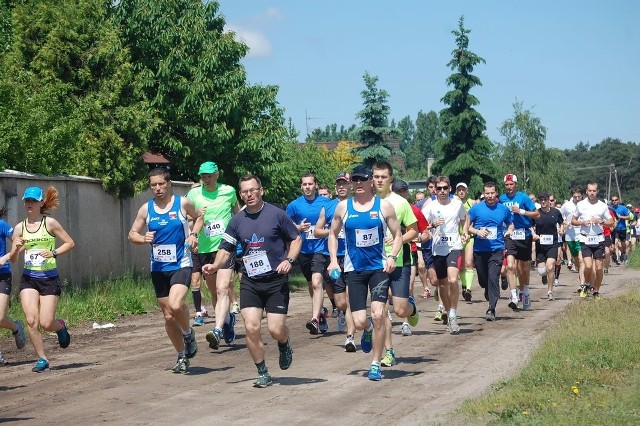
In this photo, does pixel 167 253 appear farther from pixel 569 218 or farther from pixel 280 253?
pixel 569 218

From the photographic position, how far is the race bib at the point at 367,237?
11.0m

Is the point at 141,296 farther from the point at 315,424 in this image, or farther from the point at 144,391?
the point at 315,424

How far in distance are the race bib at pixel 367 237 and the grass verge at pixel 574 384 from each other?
1979mm

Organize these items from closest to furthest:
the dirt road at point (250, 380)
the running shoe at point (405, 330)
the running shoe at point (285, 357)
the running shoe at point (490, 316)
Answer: the dirt road at point (250, 380) < the running shoe at point (285, 357) < the running shoe at point (405, 330) < the running shoe at point (490, 316)

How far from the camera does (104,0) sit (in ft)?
94.0

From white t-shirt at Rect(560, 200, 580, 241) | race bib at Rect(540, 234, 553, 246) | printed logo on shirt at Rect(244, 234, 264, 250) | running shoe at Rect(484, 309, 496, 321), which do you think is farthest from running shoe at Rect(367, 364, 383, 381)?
race bib at Rect(540, 234, 553, 246)

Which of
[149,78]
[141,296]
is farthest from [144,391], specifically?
[149,78]

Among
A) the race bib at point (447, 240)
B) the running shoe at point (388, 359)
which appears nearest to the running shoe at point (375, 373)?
the running shoe at point (388, 359)

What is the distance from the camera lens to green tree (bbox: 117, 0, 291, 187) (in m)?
28.8

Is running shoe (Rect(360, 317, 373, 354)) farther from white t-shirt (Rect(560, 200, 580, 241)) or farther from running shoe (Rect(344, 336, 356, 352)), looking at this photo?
white t-shirt (Rect(560, 200, 580, 241))

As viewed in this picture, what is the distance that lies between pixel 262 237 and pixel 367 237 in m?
1.13

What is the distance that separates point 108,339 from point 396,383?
251 inches

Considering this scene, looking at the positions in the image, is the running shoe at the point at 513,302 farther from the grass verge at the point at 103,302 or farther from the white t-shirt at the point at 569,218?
the grass verge at the point at 103,302

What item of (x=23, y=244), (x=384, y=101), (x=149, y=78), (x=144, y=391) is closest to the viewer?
(x=144, y=391)
